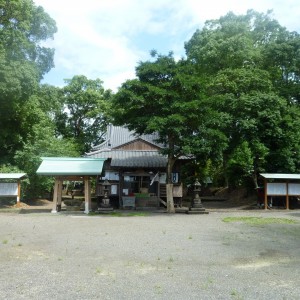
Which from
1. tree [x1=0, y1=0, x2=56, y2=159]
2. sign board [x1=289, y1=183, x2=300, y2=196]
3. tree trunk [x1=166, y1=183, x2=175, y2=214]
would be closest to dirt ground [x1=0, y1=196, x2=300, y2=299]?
tree trunk [x1=166, y1=183, x2=175, y2=214]

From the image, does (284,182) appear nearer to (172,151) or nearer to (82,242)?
(172,151)

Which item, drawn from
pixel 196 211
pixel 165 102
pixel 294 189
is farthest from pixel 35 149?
pixel 294 189

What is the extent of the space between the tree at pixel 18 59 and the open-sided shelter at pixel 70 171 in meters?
5.28

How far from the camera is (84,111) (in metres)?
40.5

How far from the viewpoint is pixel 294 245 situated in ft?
31.3

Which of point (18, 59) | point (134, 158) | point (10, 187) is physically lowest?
point (10, 187)

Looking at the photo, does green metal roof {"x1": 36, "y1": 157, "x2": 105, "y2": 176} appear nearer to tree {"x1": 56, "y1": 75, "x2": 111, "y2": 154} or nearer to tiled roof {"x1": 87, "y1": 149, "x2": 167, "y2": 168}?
tiled roof {"x1": 87, "y1": 149, "x2": 167, "y2": 168}

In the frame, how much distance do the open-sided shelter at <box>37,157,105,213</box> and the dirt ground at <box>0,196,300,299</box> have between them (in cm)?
647

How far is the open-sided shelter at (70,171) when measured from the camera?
18.8 m

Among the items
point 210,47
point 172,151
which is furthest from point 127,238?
point 210,47

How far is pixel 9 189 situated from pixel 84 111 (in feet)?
69.8

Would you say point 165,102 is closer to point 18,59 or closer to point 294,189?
point 294,189

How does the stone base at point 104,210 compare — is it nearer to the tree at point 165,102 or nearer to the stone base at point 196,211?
the tree at point 165,102

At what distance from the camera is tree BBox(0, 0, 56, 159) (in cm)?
2133
